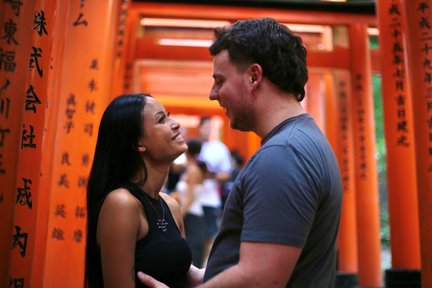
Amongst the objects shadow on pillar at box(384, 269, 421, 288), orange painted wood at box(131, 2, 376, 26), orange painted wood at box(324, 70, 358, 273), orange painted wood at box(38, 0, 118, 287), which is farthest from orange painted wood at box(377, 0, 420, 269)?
orange painted wood at box(38, 0, 118, 287)

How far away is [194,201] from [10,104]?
3.84m

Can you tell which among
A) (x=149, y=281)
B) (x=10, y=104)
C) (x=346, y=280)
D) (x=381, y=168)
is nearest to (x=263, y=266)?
(x=149, y=281)

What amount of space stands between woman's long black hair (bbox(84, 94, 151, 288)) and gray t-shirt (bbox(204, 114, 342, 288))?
0.64 m

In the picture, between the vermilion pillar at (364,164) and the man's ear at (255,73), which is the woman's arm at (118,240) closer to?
the man's ear at (255,73)

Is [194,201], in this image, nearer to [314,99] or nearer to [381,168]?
[314,99]

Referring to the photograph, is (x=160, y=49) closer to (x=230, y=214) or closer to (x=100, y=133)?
(x=100, y=133)

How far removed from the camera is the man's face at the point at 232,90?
1.69 metres

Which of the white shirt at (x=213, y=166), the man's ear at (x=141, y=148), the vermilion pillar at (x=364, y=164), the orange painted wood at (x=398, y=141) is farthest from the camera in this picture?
the vermilion pillar at (x=364, y=164)

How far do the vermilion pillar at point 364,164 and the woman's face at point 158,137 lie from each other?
4540 millimetres

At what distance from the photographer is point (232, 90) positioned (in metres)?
1.70

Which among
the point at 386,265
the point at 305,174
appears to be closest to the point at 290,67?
the point at 305,174

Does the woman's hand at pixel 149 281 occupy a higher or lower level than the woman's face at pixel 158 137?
lower

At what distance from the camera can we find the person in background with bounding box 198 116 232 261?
580cm

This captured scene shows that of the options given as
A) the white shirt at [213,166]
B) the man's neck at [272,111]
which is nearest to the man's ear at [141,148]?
the man's neck at [272,111]
